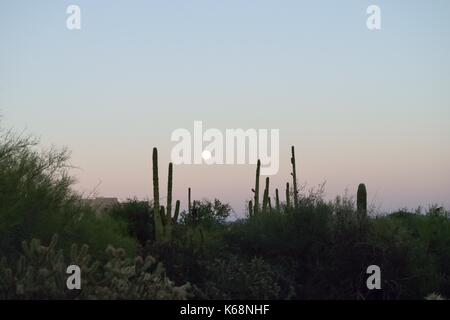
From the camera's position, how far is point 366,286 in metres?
16.8

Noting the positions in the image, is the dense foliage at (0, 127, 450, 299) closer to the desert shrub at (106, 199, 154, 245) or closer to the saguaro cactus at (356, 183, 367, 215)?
the saguaro cactus at (356, 183, 367, 215)

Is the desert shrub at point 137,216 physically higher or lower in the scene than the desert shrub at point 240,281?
higher

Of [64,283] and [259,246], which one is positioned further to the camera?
[259,246]

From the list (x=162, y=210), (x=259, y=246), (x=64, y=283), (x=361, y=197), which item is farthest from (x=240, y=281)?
(x=162, y=210)

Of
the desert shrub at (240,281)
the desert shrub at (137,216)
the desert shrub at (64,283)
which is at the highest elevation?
the desert shrub at (137,216)

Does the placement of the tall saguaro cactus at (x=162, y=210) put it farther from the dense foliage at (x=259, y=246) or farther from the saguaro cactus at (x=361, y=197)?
the saguaro cactus at (x=361, y=197)

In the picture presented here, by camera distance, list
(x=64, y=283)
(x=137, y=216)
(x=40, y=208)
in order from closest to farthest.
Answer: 1. (x=64, y=283)
2. (x=40, y=208)
3. (x=137, y=216)

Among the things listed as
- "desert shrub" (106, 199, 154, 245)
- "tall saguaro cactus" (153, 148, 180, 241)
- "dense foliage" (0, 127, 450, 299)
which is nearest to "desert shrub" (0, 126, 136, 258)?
"dense foliage" (0, 127, 450, 299)

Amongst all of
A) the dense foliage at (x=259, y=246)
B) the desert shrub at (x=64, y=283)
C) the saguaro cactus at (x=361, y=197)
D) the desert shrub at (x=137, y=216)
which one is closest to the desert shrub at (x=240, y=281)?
the dense foliage at (x=259, y=246)

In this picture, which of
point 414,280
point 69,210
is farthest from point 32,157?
point 414,280

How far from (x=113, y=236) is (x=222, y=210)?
2886 cm

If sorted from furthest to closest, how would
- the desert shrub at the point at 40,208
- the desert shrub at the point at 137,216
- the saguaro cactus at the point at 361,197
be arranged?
the desert shrub at the point at 137,216 → the saguaro cactus at the point at 361,197 → the desert shrub at the point at 40,208

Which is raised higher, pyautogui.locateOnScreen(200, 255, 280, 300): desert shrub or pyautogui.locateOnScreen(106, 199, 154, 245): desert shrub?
pyautogui.locateOnScreen(106, 199, 154, 245): desert shrub

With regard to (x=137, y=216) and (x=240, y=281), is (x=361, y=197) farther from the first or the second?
(x=137, y=216)
